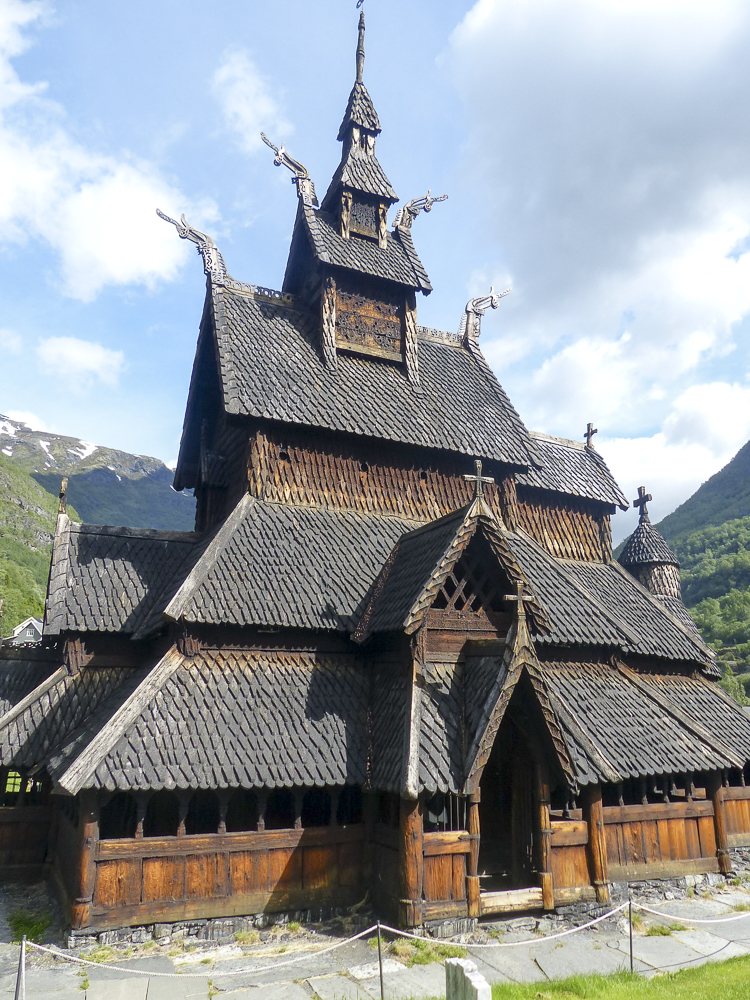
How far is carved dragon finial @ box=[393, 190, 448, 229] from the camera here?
20.4m

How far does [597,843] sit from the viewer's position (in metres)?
11.7

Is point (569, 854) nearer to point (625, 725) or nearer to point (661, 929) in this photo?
point (661, 929)

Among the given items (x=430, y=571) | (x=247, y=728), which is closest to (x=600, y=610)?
(x=430, y=571)

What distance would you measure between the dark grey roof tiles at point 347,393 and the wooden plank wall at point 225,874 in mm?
7917

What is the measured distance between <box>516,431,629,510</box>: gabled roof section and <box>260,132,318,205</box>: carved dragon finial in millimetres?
9533

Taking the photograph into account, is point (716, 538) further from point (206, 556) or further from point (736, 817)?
point (206, 556)

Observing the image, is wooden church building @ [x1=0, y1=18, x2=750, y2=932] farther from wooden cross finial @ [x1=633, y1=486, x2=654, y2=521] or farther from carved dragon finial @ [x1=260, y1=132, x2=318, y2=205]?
wooden cross finial @ [x1=633, y1=486, x2=654, y2=521]

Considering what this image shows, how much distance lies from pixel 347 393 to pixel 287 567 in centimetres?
498

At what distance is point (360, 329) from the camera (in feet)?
58.2

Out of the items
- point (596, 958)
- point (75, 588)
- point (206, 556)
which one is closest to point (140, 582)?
point (75, 588)

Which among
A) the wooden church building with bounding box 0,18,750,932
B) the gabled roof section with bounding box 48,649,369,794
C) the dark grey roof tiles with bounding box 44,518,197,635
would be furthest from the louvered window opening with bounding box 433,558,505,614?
the dark grey roof tiles with bounding box 44,518,197,635

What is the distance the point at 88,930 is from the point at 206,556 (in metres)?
5.81

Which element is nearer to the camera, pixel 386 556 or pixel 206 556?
pixel 206 556

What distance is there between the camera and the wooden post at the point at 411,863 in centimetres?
989
